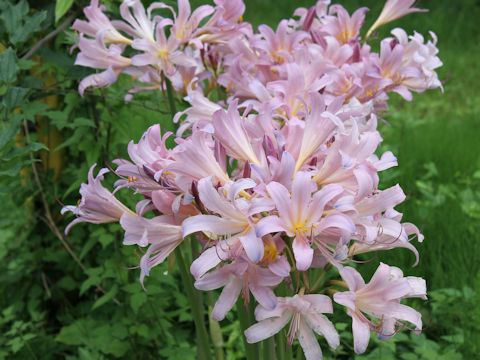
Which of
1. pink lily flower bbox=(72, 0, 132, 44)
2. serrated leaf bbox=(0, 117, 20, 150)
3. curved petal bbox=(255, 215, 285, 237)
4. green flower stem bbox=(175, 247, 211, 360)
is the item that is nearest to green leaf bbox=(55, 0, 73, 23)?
pink lily flower bbox=(72, 0, 132, 44)

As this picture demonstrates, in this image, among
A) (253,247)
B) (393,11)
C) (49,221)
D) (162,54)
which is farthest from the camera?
(49,221)

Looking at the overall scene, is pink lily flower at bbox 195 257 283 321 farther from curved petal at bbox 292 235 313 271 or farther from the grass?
the grass

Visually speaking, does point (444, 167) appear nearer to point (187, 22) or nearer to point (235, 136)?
point (187, 22)

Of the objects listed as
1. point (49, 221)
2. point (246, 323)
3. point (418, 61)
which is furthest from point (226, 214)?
point (49, 221)

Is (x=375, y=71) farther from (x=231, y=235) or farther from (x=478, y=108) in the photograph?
(x=478, y=108)

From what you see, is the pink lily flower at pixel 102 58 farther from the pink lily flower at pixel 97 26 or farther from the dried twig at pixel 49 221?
the dried twig at pixel 49 221

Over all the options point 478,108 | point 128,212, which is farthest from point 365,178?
point 478,108
